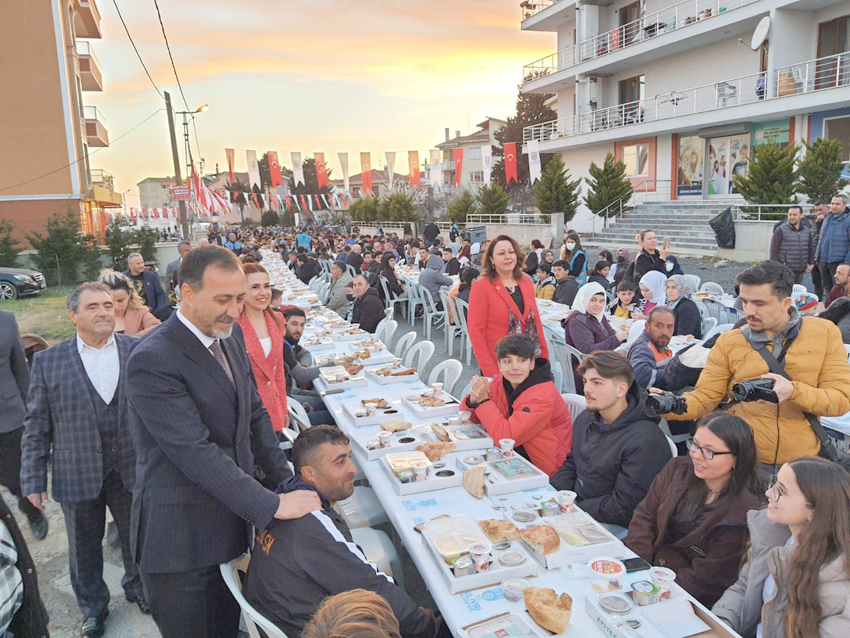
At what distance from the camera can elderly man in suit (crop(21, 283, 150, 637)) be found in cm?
281

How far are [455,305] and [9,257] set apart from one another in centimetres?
1571

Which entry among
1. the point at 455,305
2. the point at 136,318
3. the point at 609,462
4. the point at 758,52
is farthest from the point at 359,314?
the point at 758,52

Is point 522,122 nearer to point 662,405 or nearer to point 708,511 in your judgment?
point 662,405

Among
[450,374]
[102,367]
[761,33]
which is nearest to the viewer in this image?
[102,367]

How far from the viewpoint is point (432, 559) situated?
2.18m

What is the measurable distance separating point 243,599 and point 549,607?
1.05 metres

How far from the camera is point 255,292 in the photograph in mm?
3621

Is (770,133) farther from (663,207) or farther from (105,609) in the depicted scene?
(105,609)

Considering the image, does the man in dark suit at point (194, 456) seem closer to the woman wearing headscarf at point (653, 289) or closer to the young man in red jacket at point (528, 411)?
the young man in red jacket at point (528, 411)

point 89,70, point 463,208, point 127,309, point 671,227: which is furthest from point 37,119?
point 671,227

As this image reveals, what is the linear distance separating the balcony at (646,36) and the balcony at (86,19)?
20521 mm

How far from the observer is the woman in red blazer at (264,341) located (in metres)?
3.53

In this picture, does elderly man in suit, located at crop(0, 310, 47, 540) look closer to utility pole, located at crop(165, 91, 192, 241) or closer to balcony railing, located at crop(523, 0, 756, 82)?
utility pole, located at crop(165, 91, 192, 241)

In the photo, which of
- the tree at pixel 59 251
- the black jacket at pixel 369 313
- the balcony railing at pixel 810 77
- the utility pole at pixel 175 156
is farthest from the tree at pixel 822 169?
the tree at pixel 59 251
